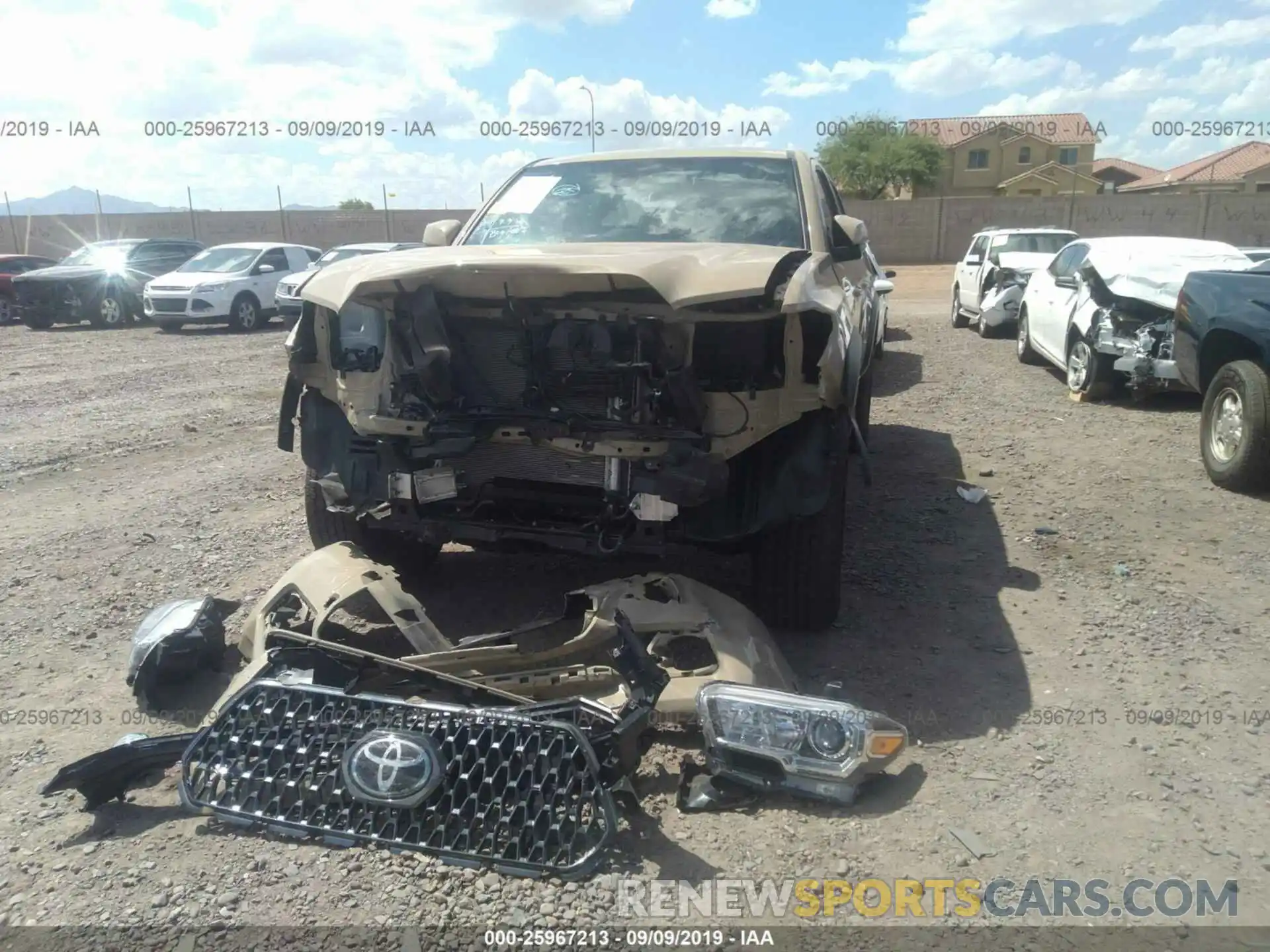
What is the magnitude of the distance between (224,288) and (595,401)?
14.5 m

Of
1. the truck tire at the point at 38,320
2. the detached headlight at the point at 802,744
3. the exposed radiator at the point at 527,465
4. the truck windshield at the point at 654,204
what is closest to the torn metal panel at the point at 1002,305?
the truck windshield at the point at 654,204

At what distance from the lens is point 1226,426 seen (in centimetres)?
575

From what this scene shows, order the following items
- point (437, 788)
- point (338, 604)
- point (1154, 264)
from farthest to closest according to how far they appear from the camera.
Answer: point (1154, 264) < point (338, 604) < point (437, 788)

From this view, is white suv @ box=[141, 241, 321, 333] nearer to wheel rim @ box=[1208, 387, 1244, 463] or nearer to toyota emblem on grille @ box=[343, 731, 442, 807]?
wheel rim @ box=[1208, 387, 1244, 463]

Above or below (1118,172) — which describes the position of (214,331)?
below

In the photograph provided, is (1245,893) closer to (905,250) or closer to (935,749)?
(935,749)

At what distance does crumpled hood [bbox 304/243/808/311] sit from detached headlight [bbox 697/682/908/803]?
1.27 m

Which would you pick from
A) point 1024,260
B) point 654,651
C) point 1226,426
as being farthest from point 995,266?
point 654,651

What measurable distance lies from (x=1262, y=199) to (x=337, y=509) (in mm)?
36695

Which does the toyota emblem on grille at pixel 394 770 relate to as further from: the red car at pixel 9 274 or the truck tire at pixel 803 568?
the red car at pixel 9 274

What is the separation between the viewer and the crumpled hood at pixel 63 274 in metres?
16.3

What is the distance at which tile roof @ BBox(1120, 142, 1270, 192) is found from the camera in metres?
53.5

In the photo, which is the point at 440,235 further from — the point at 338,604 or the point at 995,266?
the point at 995,266

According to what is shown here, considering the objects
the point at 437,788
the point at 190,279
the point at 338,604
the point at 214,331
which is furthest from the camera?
the point at 214,331
